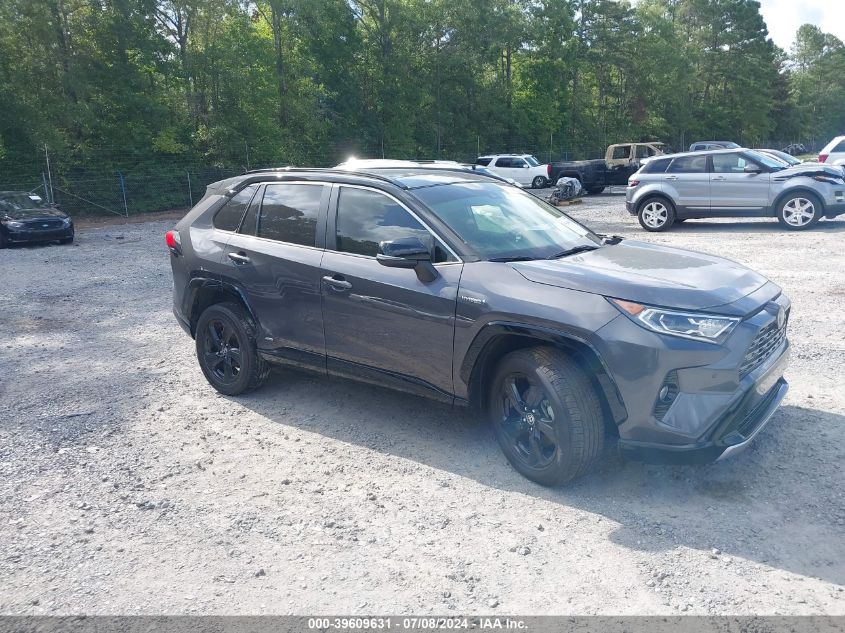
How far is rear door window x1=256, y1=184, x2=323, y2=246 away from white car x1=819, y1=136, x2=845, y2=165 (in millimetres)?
21807

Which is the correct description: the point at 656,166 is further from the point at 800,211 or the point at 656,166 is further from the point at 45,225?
the point at 45,225

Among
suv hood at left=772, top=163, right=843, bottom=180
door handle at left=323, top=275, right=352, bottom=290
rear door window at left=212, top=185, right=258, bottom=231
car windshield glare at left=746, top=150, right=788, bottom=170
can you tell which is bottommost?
door handle at left=323, top=275, right=352, bottom=290

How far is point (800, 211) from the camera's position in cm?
1414

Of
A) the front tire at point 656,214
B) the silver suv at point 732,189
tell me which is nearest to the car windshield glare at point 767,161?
the silver suv at point 732,189

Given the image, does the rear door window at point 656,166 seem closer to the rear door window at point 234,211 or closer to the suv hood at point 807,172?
the suv hood at point 807,172

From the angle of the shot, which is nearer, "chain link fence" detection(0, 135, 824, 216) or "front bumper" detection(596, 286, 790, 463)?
"front bumper" detection(596, 286, 790, 463)

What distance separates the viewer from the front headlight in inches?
141

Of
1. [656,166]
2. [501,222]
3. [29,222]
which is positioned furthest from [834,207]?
[29,222]

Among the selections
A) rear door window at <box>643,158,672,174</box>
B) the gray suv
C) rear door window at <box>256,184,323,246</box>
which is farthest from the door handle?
rear door window at <box>643,158,672,174</box>

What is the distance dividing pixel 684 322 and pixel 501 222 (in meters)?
1.54

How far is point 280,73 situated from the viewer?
32750mm

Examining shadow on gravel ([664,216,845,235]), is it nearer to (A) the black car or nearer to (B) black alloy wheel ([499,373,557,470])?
(B) black alloy wheel ([499,373,557,470])

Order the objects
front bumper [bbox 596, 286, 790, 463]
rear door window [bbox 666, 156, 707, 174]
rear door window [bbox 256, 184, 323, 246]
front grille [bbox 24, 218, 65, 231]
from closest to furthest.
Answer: front bumper [bbox 596, 286, 790, 463], rear door window [bbox 256, 184, 323, 246], rear door window [bbox 666, 156, 707, 174], front grille [bbox 24, 218, 65, 231]

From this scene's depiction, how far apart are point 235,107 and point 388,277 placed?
28235 millimetres
